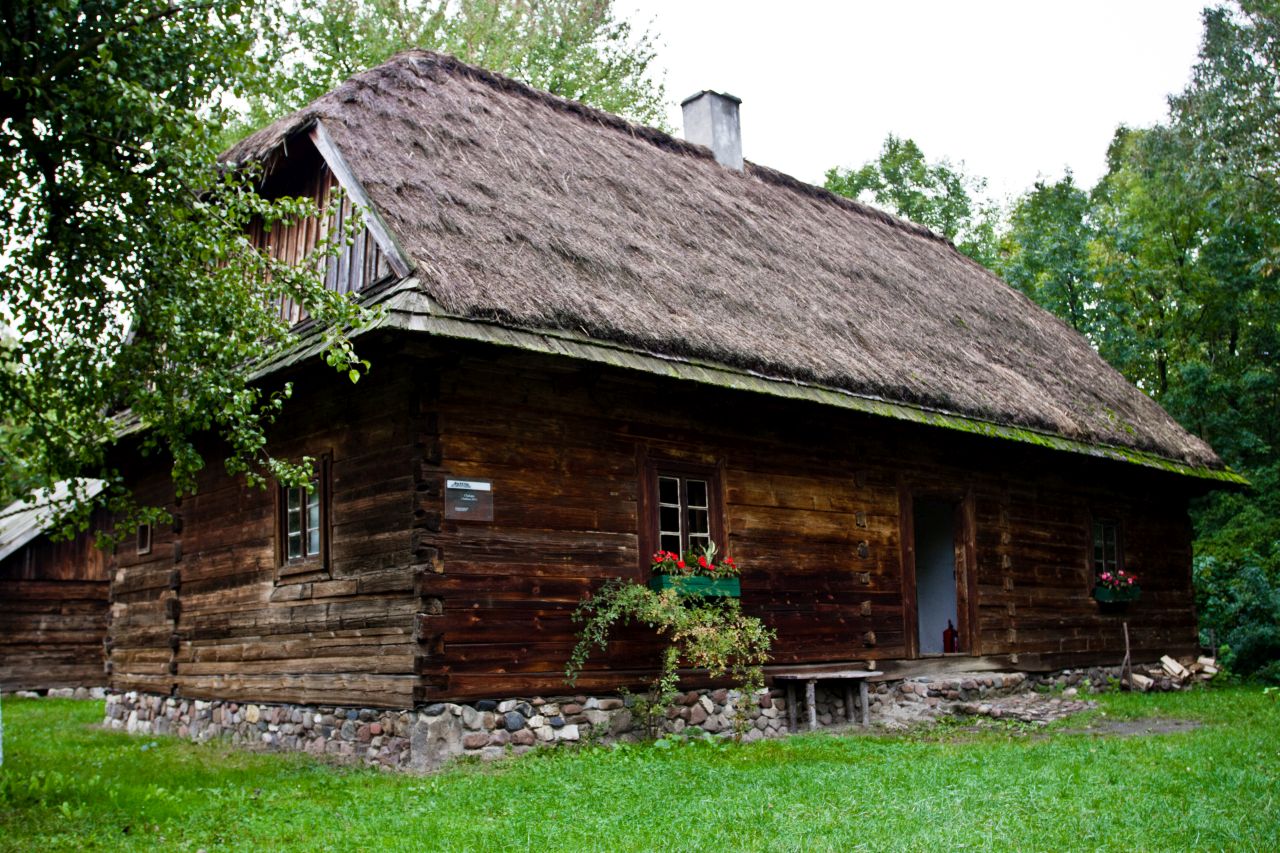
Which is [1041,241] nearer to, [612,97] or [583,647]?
[612,97]

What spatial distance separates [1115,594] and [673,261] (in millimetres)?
7717

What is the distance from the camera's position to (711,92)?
696 inches

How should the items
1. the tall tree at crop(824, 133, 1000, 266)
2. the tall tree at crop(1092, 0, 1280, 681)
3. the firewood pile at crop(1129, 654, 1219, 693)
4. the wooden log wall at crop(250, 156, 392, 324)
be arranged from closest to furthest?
the wooden log wall at crop(250, 156, 392, 324) < the firewood pile at crop(1129, 654, 1219, 693) < the tall tree at crop(1092, 0, 1280, 681) < the tall tree at crop(824, 133, 1000, 266)

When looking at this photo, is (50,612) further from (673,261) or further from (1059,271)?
(1059,271)

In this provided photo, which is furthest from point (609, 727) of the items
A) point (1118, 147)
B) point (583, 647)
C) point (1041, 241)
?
point (1118, 147)

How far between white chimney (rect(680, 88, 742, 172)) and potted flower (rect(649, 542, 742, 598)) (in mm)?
8088

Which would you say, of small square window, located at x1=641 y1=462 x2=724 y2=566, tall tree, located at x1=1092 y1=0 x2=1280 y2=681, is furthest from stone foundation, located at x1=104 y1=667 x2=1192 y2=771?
tall tree, located at x1=1092 y1=0 x2=1280 y2=681

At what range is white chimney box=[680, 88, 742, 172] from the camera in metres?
17.3

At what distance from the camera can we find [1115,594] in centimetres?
1573

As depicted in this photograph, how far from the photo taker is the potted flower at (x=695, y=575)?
10.2 metres

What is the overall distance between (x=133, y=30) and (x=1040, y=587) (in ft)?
38.1

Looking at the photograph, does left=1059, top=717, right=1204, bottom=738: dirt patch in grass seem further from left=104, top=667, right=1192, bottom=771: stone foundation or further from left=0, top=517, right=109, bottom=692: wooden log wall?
left=0, top=517, right=109, bottom=692: wooden log wall

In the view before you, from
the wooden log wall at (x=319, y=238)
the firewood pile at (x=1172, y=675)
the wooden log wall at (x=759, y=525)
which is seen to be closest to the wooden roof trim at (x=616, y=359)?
the wooden log wall at (x=759, y=525)

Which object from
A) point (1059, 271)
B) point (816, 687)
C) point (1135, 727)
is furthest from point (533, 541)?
point (1059, 271)
